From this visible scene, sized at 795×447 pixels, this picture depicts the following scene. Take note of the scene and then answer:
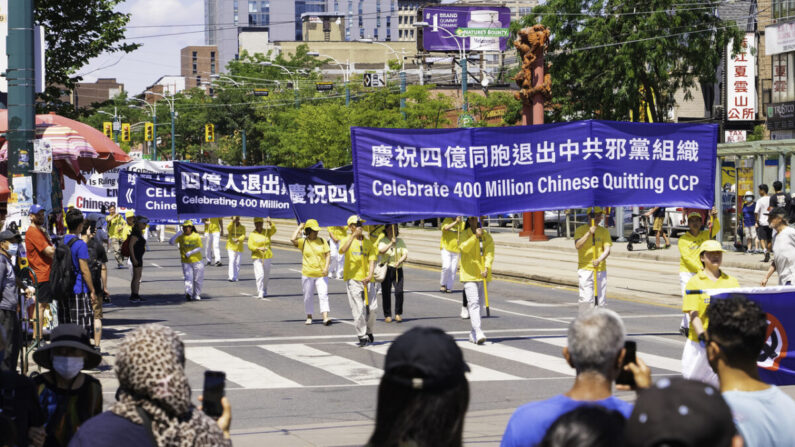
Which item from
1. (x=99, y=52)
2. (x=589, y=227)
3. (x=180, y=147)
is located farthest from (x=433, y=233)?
(x=180, y=147)

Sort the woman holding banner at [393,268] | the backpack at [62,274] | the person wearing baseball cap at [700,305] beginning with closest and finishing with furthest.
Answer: the person wearing baseball cap at [700,305] → the backpack at [62,274] → the woman holding banner at [393,268]

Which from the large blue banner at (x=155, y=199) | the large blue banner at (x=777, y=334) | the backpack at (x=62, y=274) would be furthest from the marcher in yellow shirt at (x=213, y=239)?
the large blue banner at (x=777, y=334)

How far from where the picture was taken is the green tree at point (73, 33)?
20875mm

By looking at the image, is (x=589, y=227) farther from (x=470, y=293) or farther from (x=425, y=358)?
(x=425, y=358)

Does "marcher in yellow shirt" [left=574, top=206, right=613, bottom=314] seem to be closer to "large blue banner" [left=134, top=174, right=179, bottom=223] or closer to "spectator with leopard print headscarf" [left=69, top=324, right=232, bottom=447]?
"large blue banner" [left=134, top=174, right=179, bottom=223]

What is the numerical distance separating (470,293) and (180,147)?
9560 cm

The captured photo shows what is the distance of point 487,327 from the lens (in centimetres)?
1803

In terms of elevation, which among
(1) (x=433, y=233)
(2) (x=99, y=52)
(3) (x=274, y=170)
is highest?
(2) (x=99, y=52)

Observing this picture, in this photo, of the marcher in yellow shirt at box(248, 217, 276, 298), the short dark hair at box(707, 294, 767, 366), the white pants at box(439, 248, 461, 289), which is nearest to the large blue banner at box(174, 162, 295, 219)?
the marcher in yellow shirt at box(248, 217, 276, 298)

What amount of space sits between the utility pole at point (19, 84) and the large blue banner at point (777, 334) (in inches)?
328

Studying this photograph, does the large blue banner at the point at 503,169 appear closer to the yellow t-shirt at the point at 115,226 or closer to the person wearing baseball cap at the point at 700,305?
the person wearing baseball cap at the point at 700,305

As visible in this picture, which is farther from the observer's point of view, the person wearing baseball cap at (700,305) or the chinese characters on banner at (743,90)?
the chinese characters on banner at (743,90)

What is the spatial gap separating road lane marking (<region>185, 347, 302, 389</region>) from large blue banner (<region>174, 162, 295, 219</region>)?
4922mm

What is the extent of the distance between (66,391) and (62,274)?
843 centimetres
